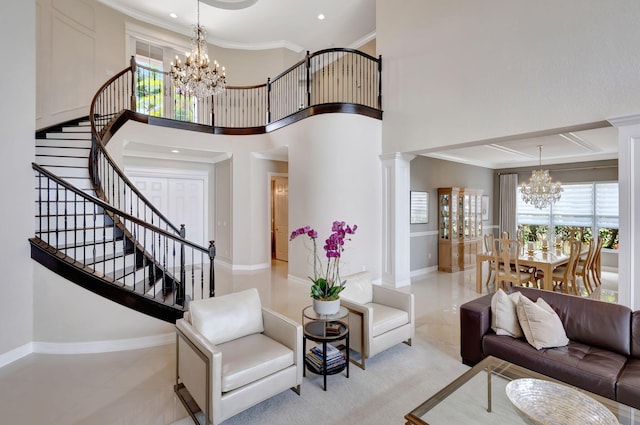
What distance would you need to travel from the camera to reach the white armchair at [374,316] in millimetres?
2916

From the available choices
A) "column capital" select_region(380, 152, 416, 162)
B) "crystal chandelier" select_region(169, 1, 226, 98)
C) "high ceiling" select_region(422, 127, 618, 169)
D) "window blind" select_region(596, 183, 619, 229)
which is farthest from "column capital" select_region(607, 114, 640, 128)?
"window blind" select_region(596, 183, 619, 229)

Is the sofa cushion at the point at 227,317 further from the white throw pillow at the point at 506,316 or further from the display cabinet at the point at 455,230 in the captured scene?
the display cabinet at the point at 455,230

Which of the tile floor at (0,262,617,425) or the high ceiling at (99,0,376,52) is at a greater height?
the high ceiling at (99,0,376,52)

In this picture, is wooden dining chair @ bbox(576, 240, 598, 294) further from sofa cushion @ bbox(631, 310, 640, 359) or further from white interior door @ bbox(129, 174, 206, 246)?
white interior door @ bbox(129, 174, 206, 246)

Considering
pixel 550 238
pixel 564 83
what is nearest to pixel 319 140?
pixel 564 83

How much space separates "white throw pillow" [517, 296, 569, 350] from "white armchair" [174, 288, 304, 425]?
1934 mm

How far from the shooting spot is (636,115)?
10.4 feet

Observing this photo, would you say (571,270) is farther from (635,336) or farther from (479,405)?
(479,405)

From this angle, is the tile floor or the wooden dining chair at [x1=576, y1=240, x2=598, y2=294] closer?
the tile floor

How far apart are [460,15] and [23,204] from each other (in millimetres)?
6160

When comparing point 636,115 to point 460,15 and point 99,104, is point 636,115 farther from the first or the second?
point 99,104

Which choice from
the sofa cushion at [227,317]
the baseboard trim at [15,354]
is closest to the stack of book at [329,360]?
the sofa cushion at [227,317]

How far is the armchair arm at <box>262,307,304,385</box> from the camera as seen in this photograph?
243 cm

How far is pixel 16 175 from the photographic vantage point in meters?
3.14
